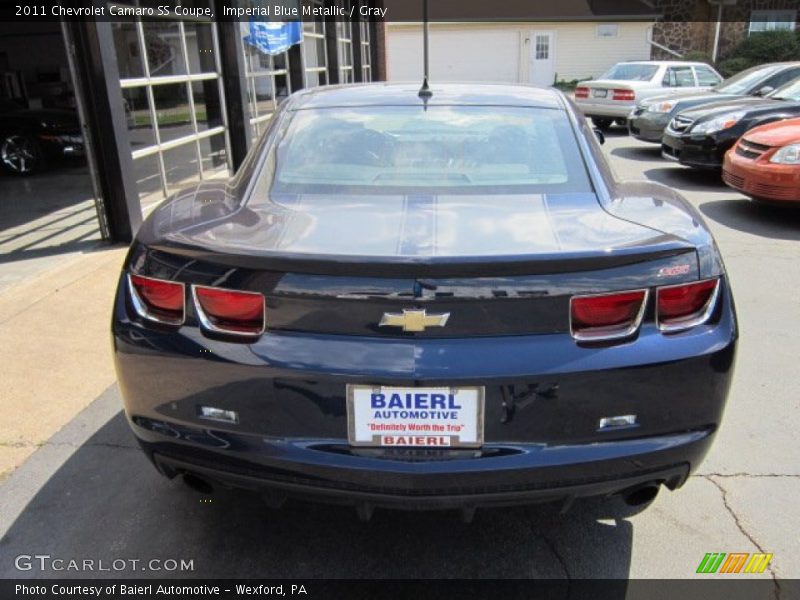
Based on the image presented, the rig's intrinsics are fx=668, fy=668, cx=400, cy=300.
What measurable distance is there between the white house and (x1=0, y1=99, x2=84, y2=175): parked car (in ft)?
72.1

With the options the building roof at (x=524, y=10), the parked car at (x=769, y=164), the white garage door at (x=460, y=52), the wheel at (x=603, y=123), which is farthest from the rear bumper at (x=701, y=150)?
the building roof at (x=524, y=10)

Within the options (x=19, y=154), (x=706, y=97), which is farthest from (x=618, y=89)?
(x=19, y=154)

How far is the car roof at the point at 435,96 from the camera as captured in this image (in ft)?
10.2

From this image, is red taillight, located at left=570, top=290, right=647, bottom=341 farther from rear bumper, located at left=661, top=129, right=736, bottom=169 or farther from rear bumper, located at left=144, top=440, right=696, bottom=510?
rear bumper, located at left=661, top=129, right=736, bottom=169

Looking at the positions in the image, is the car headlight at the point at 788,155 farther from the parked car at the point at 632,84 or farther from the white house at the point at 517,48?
the white house at the point at 517,48

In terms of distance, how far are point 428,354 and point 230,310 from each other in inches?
Answer: 24.1

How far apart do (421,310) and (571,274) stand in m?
0.44

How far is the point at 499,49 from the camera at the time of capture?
31375 mm

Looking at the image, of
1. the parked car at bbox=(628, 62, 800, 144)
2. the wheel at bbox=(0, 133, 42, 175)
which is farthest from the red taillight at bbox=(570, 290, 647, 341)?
the wheel at bbox=(0, 133, 42, 175)

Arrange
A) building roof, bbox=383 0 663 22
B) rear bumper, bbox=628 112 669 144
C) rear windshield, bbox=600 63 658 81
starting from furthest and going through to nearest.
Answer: building roof, bbox=383 0 663 22 < rear windshield, bbox=600 63 658 81 < rear bumper, bbox=628 112 669 144

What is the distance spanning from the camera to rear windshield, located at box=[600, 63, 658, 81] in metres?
14.4

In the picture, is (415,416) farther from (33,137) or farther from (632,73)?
(632,73)

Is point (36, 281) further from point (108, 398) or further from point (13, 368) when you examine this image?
point (108, 398)

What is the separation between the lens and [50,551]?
96.0 inches
